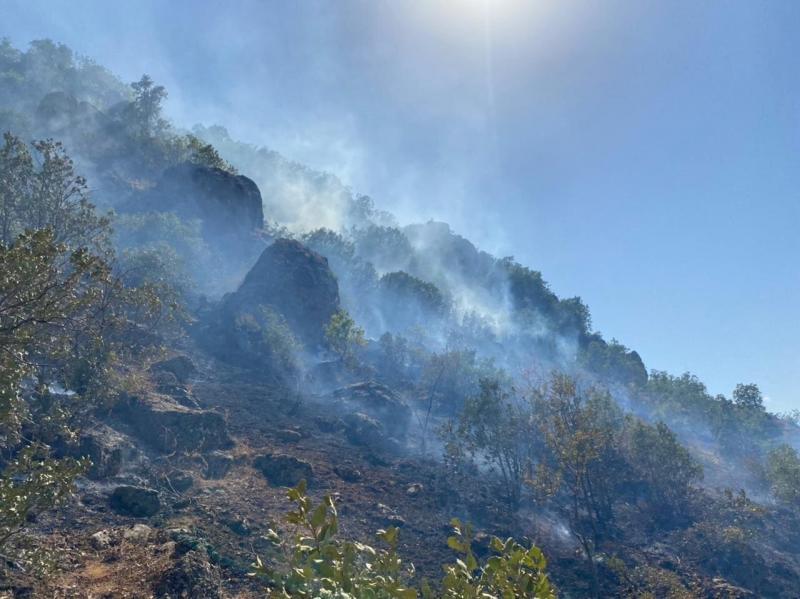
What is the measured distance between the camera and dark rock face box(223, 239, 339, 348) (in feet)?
166

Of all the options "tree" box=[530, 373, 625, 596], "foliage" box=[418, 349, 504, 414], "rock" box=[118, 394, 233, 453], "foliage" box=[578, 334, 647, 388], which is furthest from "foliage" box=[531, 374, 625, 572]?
"foliage" box=[578, 334, 647, 388]

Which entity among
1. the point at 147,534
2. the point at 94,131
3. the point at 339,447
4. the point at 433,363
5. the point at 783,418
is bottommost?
the point at 147,534

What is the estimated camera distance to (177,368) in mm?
29734

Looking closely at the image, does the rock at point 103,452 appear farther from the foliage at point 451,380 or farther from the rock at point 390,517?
the foliage at point 451,380

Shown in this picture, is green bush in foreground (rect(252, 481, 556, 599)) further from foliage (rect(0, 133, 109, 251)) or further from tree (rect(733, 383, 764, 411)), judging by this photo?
tree (rect(733, 383, 764, 411))

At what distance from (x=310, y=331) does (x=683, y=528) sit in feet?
123

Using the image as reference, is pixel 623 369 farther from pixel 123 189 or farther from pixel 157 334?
pixel 123 189

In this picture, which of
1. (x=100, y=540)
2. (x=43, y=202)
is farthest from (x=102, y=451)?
(x=43, y=202)

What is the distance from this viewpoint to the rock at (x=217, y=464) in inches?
738

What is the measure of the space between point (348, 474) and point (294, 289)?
105 ft

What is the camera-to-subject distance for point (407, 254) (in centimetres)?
11300

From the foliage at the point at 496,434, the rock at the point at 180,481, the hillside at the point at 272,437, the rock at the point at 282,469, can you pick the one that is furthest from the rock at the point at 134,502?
the foliage at the point at 496,434

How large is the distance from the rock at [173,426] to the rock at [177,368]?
6662 millimetres

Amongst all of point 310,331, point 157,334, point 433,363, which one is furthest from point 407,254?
point 157,334
